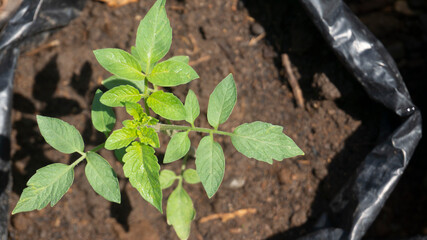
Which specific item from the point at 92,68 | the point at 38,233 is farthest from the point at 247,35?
the point at 38,233

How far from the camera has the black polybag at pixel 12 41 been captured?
84.0 inches

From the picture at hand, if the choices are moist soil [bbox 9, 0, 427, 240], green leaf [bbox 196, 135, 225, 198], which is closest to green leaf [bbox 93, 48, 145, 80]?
green leaf [bbox 196, 135, 225, 198]

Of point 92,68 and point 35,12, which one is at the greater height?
point 35,12

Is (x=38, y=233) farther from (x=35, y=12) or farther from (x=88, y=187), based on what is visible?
(x=35, y=12)

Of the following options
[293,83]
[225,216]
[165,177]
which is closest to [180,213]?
[165,177]

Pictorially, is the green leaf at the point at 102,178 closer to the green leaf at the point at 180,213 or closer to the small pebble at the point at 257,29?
the green leaf at the point at 180,213

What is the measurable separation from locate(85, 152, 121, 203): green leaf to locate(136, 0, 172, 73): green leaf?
419 millimetres

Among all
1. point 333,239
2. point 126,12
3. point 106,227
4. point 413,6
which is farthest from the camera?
point 413,6

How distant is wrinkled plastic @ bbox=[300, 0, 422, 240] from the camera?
2.11 m

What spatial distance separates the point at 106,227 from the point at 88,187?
239mm

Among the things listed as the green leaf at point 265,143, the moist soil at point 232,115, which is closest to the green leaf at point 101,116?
the green leaf at point 265,143

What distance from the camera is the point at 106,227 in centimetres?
232

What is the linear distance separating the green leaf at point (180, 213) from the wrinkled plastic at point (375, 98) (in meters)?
0.63

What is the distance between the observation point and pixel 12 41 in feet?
7.03
